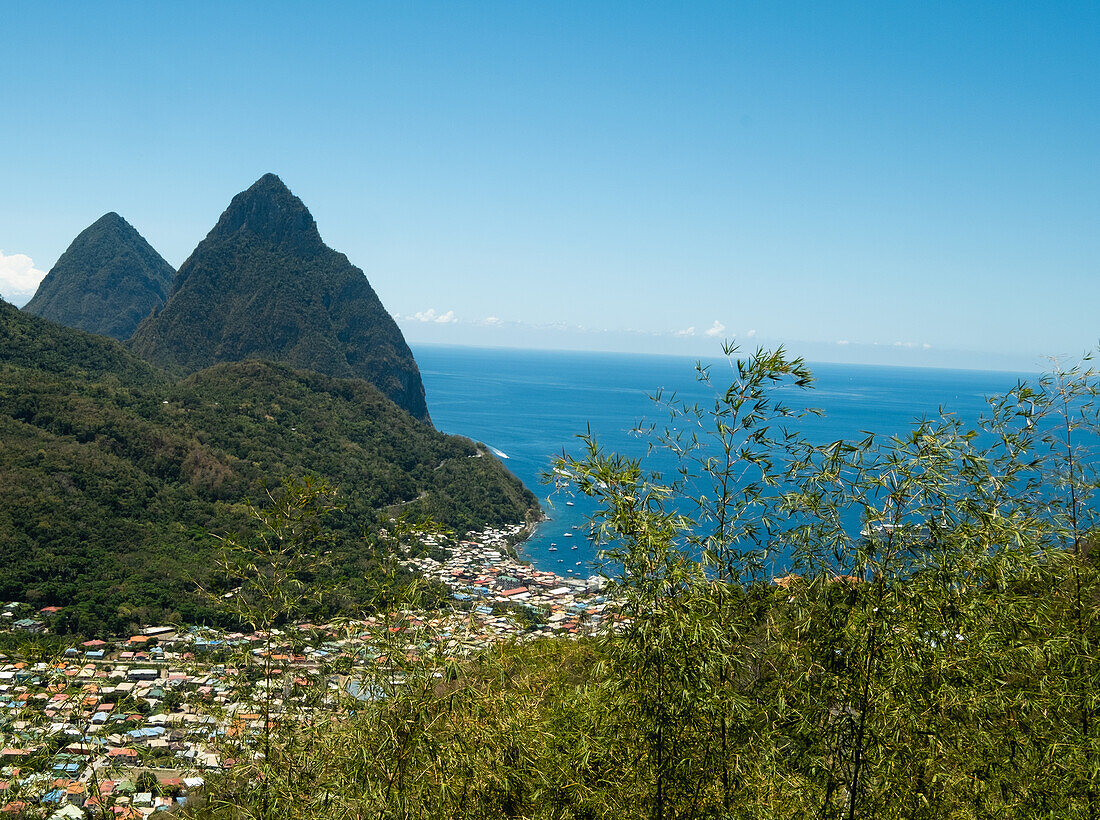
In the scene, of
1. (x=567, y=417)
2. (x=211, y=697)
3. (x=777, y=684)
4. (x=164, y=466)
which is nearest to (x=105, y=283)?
(x=567, y=417)

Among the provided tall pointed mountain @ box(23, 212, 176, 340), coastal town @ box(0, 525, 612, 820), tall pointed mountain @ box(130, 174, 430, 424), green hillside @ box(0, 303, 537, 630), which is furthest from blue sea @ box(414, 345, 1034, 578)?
tall pointed mountain @ box(23, 212, 176, 340)

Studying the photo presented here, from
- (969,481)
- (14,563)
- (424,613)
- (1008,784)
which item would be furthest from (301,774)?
(14,563)

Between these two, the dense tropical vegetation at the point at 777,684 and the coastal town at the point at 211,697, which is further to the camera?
the coastal town at the point at 211,697

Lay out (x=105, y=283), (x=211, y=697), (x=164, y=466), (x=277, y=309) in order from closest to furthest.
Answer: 1. (x=211, y=697)
2. (x=164, y=466)
3. (x=277, y=309)
4. (x=105, y=283)

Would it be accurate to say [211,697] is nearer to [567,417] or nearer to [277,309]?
[567,417]

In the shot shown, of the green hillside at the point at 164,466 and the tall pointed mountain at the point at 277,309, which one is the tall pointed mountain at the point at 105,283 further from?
the green hillside at the point at 164,466

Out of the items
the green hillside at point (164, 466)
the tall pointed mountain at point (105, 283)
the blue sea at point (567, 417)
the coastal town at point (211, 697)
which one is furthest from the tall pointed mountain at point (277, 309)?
the coastal town at point (211, 697)

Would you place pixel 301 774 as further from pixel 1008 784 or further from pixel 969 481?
pixel 969 481
